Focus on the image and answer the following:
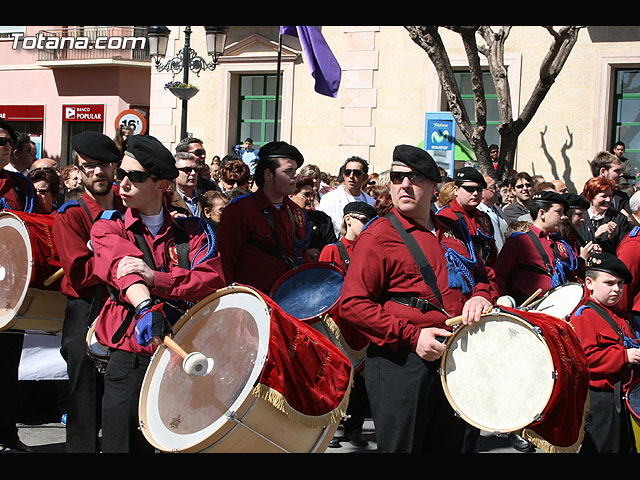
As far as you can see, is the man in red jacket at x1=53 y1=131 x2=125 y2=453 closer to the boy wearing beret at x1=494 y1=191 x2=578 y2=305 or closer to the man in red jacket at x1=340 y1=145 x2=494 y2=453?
the man in red jacket at x1=340 y1=145 x2=494 y2=453

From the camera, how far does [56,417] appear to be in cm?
771

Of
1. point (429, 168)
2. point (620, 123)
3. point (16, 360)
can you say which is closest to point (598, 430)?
point (429, 168)

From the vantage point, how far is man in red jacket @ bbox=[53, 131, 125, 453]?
5059 mm

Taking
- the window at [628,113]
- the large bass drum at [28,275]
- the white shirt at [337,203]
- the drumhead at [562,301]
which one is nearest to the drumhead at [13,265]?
the large bass drum at [28,275]

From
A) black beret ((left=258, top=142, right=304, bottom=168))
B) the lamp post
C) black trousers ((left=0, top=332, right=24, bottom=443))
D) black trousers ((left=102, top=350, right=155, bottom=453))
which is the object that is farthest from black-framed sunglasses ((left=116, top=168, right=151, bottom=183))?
the lamp post

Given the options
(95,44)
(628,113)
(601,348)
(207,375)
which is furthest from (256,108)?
(207,375)

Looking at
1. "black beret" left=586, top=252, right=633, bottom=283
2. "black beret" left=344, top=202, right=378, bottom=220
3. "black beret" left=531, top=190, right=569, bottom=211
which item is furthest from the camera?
"black beret" left=531, top=190, right=569, bottom=211

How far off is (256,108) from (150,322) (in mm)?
19267

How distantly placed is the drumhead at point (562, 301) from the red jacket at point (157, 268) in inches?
→ 94.0

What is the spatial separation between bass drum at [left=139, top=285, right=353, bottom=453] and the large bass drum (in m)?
1.54

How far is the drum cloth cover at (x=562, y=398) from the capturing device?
13.4 ft

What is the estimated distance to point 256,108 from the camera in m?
22.8

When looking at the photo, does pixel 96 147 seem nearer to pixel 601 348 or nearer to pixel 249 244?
pixel 249 244

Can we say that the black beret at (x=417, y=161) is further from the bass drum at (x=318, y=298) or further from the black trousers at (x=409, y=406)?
the bass drum at (x=318, y=298)
